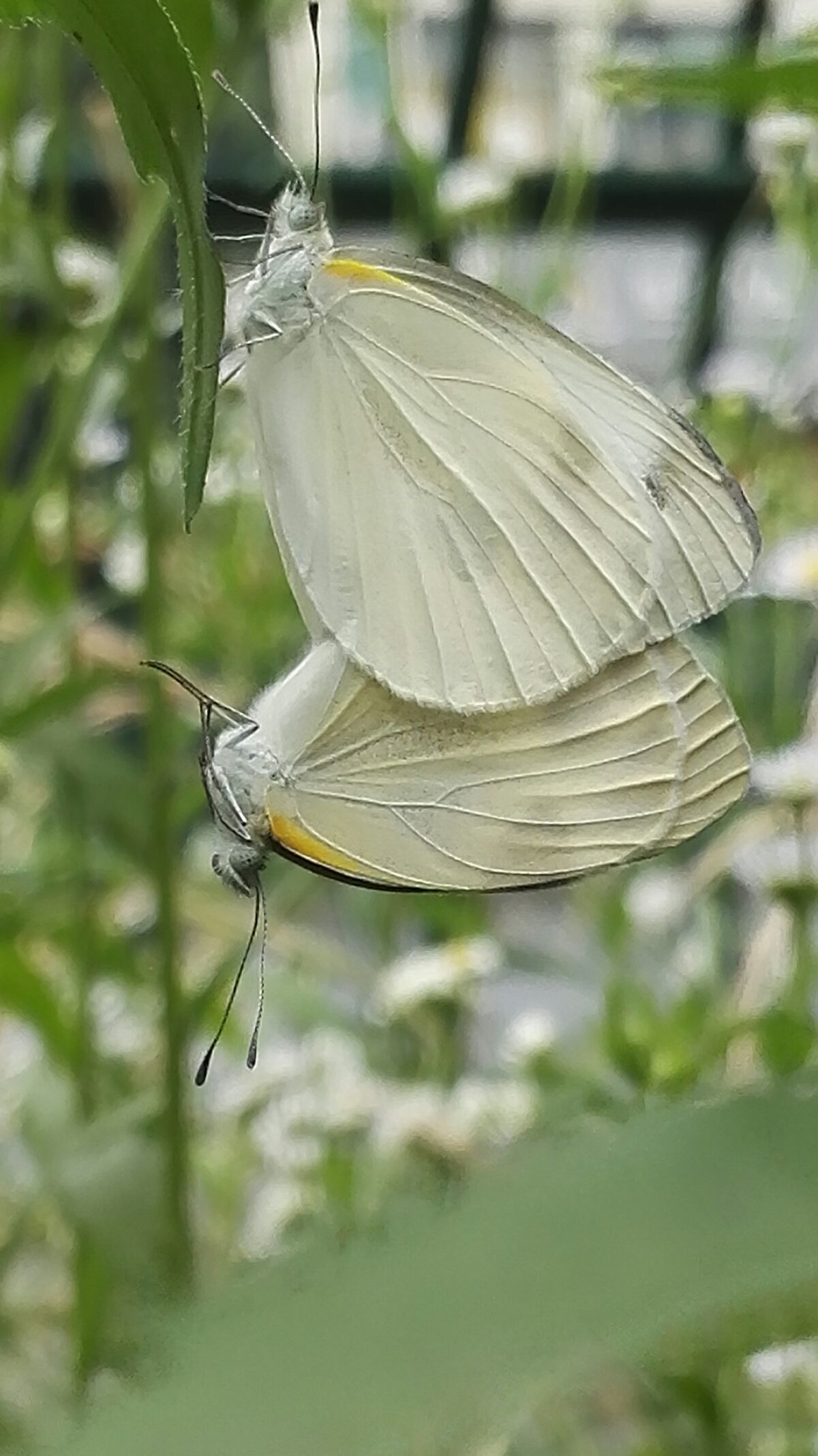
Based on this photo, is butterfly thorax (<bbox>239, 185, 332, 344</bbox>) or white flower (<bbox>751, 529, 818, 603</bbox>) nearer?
butterfly thorax (<bbox>239, 185, 332, 344</bbox>)

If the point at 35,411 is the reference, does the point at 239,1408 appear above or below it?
above

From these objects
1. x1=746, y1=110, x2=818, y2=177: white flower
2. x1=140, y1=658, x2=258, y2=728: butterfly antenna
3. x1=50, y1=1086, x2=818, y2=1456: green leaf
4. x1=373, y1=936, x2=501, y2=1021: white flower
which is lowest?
x1=373, y1=936, x2=501, y2=1021: white flower

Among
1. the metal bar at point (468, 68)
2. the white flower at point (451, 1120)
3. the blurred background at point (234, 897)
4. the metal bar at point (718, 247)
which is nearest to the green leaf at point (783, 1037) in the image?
the blurred background at point (234, 897)

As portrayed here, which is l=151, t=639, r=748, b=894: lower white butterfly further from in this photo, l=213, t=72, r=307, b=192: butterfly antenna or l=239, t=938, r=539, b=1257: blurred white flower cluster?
l=239, t=938, r=539, b=1257: blurred white flower cluster

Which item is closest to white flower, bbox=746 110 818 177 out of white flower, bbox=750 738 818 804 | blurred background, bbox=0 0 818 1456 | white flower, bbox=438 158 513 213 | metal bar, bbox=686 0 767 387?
blurred background, bbox=0 0 818 1456

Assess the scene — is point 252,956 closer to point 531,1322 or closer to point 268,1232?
point 268,1232

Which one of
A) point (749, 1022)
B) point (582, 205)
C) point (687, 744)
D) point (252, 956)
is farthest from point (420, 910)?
point (582, 205)

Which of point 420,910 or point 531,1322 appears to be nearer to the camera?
point 531,1322
